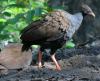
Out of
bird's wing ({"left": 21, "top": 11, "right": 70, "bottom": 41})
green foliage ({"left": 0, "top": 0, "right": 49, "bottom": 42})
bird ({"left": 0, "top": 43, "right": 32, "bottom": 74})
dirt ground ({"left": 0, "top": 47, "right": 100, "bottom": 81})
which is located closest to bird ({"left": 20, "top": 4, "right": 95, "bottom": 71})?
bird's wing ({"left": 21, "top": 11, "right": 70, "bottom": 41})

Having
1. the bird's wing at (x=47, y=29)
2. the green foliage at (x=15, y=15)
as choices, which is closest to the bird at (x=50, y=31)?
the bird's wing at (x=47, y=29)

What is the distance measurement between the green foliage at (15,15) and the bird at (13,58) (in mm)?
985

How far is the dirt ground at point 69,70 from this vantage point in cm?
781

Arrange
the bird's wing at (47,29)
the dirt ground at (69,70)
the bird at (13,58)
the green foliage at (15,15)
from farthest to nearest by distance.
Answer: the green foliage at (15,15) → the bird at (13,58) → the bird's wing at (47,29) → the dirt ground at (69,70)

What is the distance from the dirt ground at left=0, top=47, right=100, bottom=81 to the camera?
781 cm

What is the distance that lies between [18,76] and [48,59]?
1868 millimetres

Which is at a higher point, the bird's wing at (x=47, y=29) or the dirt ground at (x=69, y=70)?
the bird's wing at (x=47, y=29)

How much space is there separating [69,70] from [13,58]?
1130 millimetres

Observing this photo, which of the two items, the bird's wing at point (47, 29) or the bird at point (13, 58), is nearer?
the bird's wing at point (47, 29)

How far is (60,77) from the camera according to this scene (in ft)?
25.7

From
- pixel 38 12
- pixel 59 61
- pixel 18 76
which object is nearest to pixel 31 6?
pixel 38 12

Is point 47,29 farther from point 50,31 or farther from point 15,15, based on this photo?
point 15,15

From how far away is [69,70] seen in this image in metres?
8.58

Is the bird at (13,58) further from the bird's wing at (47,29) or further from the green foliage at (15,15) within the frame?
the green foliage at (15,15)
